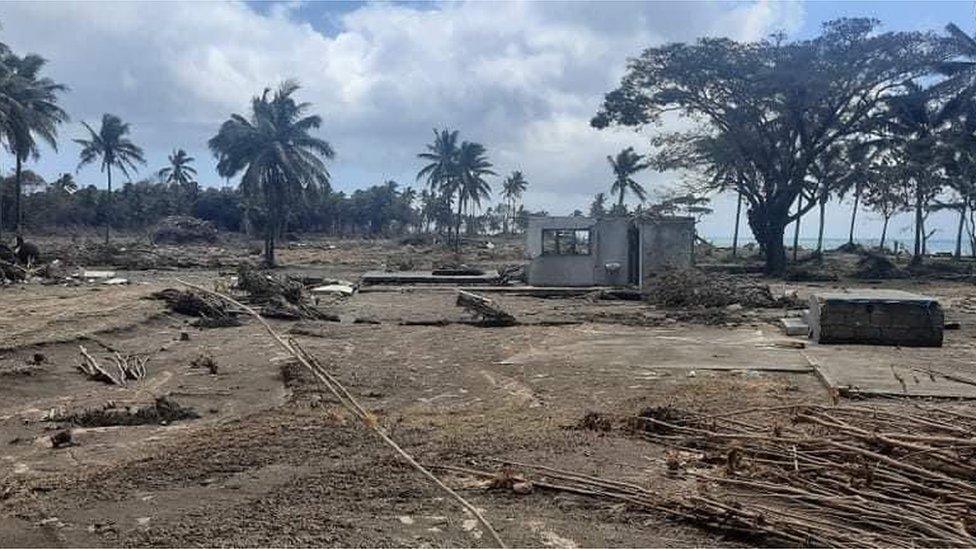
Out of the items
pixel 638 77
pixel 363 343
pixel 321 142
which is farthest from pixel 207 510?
pixel 321 142

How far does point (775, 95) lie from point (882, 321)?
23650 mm

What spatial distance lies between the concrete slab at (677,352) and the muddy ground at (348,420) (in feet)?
0.19

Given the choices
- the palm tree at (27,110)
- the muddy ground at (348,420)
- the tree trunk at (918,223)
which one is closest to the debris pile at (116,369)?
the muddy ground at (348,420)

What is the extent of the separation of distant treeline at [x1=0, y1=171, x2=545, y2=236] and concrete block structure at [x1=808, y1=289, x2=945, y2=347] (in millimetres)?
33461

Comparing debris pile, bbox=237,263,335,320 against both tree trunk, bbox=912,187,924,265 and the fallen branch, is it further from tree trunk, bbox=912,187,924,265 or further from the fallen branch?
tree trunk, bbox=912,187,924,265

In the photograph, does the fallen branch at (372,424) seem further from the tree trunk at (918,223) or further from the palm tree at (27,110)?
the tree trunk at (918,223)

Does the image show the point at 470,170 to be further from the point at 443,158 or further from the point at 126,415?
the point at 126,415

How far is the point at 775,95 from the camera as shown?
116ft

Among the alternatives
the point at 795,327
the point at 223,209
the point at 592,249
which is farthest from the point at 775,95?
the point at 223,209

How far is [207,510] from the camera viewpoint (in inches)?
204

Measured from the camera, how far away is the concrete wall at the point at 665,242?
27.2m

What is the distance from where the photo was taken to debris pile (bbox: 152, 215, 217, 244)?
5800 cm

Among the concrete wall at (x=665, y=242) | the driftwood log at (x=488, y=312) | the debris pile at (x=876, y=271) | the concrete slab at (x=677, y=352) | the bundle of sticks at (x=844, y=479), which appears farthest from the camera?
the debris pile at (x=876, y=271)

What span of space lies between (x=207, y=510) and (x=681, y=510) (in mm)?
2939
